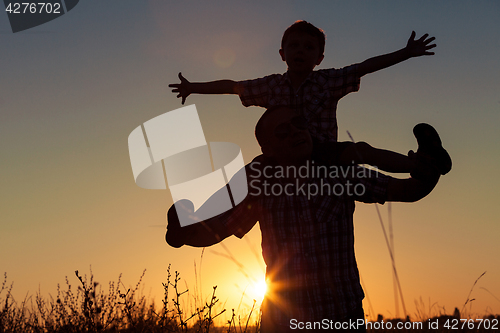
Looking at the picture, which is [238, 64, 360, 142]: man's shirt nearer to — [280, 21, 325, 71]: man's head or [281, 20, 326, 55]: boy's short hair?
[280, 21, 325, 71]: man's head

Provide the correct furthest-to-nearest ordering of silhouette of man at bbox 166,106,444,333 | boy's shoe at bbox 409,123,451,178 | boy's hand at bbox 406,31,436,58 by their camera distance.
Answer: boy's hand at bbox 406,31,436,58 → boy's shoe at bbox 409,123,451,178 → silhouette of man at bbox 166,106,444,333

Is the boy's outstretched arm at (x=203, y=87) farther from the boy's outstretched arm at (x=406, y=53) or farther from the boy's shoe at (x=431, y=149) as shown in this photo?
the boy's shoe at (x=431, y=149)

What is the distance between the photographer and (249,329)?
4.35 m

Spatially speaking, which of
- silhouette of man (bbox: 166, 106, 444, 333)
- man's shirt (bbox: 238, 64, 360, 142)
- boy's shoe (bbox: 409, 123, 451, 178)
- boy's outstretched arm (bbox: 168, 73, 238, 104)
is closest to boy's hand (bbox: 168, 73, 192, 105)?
boy's outstretched arm (bbox: 168, 73, 238, 104)

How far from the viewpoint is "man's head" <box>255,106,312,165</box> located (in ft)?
8.85

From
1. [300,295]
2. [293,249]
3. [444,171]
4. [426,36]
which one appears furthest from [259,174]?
[426,36]

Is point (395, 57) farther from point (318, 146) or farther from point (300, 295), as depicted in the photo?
point (300, 295)

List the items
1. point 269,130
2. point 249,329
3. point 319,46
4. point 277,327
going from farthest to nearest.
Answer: point 249,329, point 319,46, point 269,130, point 277,327

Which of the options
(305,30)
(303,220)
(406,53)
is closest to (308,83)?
(305,30)

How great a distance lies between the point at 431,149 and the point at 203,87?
202 centimetres

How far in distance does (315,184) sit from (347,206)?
9.8 inches

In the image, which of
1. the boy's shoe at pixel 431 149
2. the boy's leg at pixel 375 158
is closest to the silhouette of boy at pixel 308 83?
the boy's leg at pixel 375 158

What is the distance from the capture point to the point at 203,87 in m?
3.74

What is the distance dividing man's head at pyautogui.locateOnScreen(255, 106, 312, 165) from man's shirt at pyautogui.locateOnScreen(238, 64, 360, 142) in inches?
27.2
